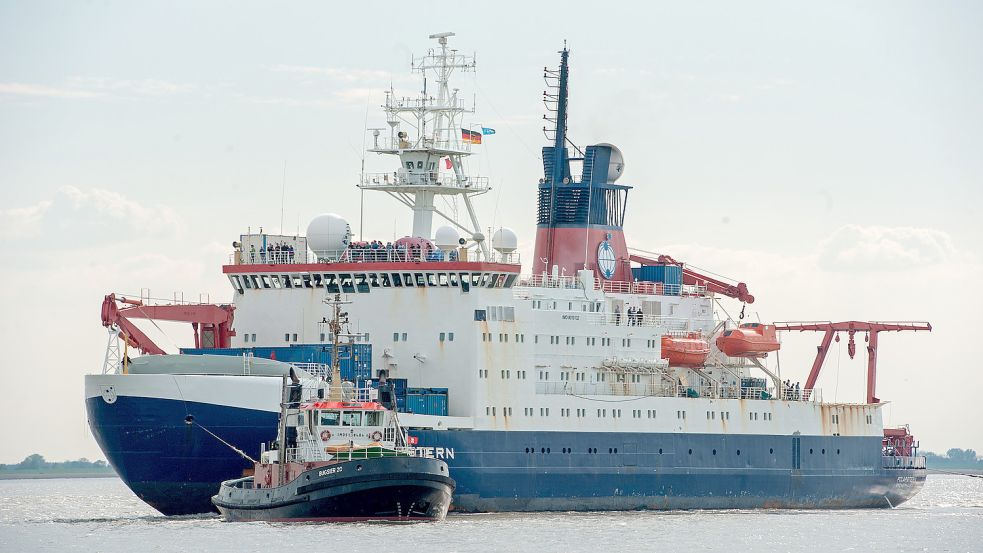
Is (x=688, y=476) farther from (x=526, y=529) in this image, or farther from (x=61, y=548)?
(x=61, y=548)

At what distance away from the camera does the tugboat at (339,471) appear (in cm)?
4653

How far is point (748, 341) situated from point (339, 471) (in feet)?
69.9

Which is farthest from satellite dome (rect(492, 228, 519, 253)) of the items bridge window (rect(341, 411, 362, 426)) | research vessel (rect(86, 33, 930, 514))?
bridge window (rect(341, 411, 362, 426))

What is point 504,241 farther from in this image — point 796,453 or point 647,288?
point 796,453

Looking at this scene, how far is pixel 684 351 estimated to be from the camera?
61.2 m

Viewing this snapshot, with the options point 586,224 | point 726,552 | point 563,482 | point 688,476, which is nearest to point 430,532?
point 726,552

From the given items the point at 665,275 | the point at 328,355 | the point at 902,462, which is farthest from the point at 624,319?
the point at 902,462

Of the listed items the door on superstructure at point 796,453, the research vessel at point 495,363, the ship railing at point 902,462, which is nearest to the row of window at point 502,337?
the research vessel at point 495,363

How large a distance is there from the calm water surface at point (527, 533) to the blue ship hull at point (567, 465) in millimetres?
779

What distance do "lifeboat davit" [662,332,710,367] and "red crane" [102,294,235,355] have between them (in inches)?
544

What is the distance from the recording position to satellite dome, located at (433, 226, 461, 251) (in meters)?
57.0

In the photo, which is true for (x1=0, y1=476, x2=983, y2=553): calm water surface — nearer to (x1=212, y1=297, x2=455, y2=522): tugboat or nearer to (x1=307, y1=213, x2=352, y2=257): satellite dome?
(x1=212, y1=297, x2=455, y2=522): tugboat

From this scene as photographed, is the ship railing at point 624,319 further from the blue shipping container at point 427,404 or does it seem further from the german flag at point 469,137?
the german flag at point 469,137

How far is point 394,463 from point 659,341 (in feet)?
52.0
